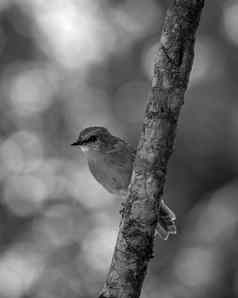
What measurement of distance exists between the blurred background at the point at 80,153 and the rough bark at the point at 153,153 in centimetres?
778

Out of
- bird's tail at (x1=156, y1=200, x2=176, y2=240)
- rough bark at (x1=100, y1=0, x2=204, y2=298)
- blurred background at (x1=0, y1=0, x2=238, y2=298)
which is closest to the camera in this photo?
rough bark at (x1=100, y1=0, x2=204, y2=298)

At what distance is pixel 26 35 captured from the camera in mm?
15047

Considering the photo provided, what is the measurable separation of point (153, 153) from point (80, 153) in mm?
9873

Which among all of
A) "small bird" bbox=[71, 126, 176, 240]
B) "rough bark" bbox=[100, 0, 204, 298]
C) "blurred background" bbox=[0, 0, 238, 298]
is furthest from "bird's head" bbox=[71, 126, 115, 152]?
"blurred background" bbox=[0, 0, 238, 298]

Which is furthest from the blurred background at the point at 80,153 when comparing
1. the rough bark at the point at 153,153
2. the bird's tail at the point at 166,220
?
the rough bark at the point at 153,153

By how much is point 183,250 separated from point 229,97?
9.38ft

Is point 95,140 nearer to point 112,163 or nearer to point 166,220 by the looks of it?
point 112,163

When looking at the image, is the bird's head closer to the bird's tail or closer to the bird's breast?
the bird's breast

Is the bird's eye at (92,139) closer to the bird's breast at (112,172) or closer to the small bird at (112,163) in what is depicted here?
the small bird at (112,163)

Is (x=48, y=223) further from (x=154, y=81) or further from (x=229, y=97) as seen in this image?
(x=154, y=81)

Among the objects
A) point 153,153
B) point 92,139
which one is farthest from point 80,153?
point 153,153

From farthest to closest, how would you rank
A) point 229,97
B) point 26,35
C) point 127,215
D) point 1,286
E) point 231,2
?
1. point 26,35
2. point 231,2
3. point 229,97
4. point 1,286
5. point 127,215

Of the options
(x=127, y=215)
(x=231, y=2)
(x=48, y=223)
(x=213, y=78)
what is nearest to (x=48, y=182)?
(x=48, y=223)

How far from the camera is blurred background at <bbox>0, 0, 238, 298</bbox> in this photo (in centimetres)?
1230
